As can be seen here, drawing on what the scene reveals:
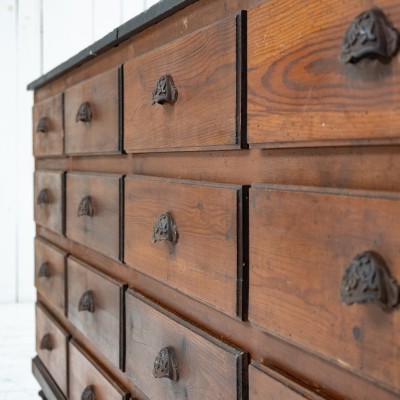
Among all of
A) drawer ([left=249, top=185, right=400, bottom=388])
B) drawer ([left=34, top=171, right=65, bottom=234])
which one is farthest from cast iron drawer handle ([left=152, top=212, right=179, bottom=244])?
drawer ([left=34, top=171, right=65, bottom=234])

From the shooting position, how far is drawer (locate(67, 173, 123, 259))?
125 centimetres

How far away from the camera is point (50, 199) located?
1.75m

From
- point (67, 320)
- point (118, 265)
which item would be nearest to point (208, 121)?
point (118, 265)

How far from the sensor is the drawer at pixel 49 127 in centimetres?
164

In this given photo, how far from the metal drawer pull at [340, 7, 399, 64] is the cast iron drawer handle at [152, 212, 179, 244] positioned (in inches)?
18.8

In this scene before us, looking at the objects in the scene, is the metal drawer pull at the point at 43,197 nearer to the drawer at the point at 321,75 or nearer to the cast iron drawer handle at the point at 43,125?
the cast iron drawer handle at the point at 43,125

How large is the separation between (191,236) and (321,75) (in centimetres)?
37

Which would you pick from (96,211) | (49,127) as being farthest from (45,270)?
(96,211)

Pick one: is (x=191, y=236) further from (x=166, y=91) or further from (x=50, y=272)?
(x=50, y=272)

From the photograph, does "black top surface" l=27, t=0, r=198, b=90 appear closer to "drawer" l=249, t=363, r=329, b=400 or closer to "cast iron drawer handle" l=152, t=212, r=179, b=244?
"cast iron drawer handle" l=152, t=212, r=179, b=244

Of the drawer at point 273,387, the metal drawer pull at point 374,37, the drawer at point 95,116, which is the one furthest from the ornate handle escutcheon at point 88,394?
the metal drawer pull at point 374,37

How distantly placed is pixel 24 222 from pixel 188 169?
2.77 metres

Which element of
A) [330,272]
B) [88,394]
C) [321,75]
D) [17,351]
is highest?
[321,75]

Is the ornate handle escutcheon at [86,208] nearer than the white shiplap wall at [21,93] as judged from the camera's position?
Yes
